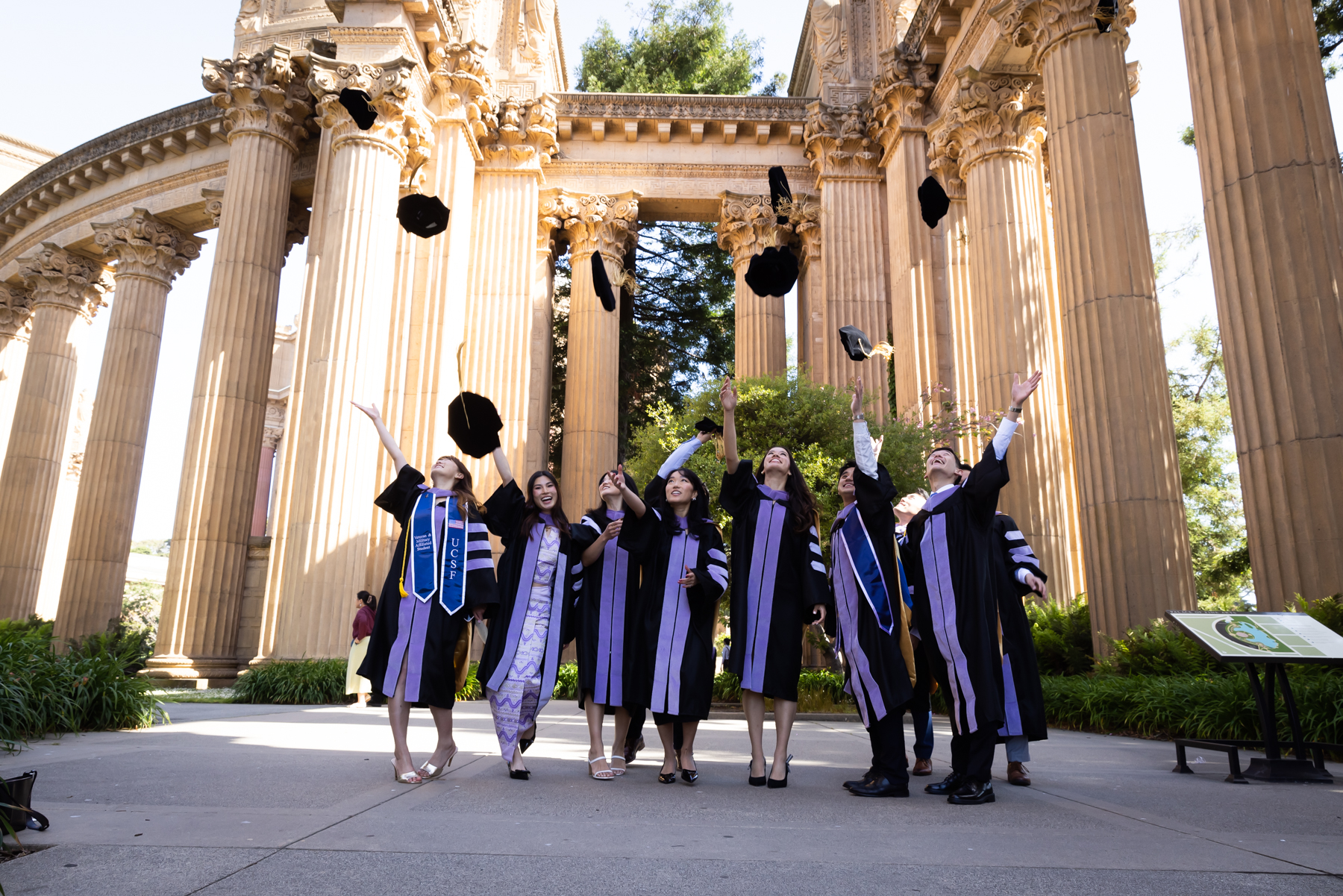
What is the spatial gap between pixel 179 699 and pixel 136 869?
40.4 ft

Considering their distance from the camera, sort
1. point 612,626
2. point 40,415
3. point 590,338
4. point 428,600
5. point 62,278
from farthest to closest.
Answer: point 62,278 < point 40,415 < point 590,338 < point 612,626 < point 428,600

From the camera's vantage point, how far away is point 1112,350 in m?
11.4

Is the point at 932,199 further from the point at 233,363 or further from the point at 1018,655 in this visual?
the point at 233,363

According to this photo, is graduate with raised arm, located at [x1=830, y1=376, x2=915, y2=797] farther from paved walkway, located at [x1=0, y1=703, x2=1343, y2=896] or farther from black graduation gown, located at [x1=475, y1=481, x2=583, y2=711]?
black graduation gown, located at [x1=475, y1=481, x2=583, y2=711]

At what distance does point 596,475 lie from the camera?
810 inches

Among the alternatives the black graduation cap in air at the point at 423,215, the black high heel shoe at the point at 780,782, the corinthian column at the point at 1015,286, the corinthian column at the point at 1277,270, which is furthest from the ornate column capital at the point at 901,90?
the black high heel shoe at the point at 780,782

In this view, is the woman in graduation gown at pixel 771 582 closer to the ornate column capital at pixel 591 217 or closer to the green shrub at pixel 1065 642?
the green shrub at pixel 1065 642

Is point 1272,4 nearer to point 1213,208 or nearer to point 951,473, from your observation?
point 1213,208

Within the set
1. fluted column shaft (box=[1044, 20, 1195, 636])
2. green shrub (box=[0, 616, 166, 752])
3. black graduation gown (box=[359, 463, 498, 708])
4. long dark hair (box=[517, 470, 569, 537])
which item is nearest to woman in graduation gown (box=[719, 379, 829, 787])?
long dark hair (box=[517, 470, 569, 537])

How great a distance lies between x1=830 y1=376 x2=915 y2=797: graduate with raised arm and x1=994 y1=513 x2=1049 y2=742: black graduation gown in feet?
1.90

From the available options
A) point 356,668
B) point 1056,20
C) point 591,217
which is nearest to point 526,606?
point 356,668

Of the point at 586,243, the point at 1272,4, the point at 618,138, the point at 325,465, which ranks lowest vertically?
the point at 325,465

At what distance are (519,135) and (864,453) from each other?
17.2 metres

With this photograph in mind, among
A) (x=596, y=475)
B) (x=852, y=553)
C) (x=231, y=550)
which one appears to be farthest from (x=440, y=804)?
(x=596, y=475)
